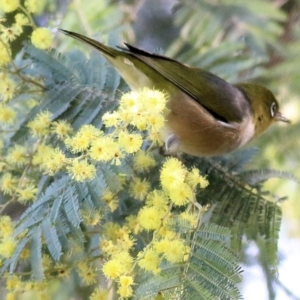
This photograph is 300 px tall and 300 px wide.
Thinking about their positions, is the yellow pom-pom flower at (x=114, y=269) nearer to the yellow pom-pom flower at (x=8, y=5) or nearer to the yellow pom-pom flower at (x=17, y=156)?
the yellow pom-pom flower at (x=17, y=156)

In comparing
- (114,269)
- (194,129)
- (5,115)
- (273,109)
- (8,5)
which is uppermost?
(273,109)

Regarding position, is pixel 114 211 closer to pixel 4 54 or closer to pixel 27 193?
pixel 27 193

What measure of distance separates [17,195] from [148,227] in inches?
10.1

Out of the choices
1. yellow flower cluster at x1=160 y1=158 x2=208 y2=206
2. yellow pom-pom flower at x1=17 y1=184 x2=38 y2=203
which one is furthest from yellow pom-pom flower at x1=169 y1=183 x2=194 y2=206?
yellow pom-pom flower at x1=17 y1=184 x2=38 y2=203

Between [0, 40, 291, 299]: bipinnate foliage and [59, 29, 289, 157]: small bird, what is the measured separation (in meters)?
0.04

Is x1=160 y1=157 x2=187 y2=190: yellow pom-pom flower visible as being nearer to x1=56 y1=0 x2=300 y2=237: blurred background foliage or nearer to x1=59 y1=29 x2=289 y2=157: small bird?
x1=59 y1=29 x2=289 y2=157: small bird

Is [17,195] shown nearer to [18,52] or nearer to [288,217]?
[18,52]

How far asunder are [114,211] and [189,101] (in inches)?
13.4

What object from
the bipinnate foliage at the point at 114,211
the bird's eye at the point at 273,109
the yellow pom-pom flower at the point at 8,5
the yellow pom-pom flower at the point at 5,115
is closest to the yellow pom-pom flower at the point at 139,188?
the bipinnate foliage at the point at 114,211

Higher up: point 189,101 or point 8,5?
point 189,101

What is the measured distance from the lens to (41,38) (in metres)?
0.95

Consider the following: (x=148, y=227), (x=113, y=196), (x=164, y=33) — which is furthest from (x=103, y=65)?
(x=164, y=33)

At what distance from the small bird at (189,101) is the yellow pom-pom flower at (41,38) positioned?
0.09m

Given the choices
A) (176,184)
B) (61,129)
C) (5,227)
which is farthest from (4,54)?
(176,184)
